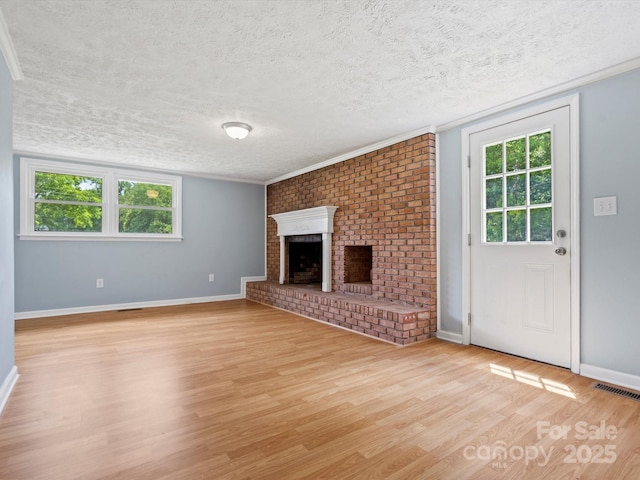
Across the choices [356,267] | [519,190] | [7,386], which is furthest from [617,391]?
[7,386]

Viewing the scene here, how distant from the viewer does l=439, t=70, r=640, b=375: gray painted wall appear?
2285 mm

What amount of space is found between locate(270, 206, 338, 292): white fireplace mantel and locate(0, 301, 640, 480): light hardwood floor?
169cm

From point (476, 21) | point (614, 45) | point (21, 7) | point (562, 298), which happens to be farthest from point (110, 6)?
point (562, 298)

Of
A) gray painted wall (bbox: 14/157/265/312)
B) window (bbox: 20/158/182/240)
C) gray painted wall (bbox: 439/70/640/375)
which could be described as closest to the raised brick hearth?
gray painted wall (bbox: 439/70/640/375)

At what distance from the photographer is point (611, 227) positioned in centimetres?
237

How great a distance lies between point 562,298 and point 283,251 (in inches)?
160

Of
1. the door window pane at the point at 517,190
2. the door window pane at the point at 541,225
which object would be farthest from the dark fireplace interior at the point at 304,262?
the door window pane at the point at 541,225

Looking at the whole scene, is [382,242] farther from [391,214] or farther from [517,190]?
[517,190]

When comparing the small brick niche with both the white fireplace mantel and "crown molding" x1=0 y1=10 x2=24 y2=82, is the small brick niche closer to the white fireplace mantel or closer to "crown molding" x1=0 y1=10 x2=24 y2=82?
the white fireplace mantel

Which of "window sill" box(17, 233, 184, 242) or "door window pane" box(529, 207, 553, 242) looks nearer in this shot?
"door window pane" box(529, 207, 553, 242)

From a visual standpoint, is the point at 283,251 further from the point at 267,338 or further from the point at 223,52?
the point at 223,52

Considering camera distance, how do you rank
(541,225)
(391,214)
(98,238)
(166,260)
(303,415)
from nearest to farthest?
(303,415) → (541,225) → (391,214) → (98,238) → (166,260)

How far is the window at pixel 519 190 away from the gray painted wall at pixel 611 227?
0.26 m

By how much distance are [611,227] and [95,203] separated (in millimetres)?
5848
